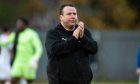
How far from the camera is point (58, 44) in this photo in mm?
11555

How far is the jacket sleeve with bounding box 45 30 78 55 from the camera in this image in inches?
450

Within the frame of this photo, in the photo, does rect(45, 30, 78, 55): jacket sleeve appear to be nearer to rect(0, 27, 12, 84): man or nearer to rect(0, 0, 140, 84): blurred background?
rect(0, 27, 12, 84): man

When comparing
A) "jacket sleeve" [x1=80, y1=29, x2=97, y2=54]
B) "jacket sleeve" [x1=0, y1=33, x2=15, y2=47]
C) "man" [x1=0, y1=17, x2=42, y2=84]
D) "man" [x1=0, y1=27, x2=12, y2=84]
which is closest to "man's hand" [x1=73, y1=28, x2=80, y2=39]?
"jacket sleeve" [x1=80, y1=29, x2=97, y2=54]

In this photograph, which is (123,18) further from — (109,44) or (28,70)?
(28,70)

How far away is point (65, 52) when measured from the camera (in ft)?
37.7

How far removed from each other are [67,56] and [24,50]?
24.7 ft

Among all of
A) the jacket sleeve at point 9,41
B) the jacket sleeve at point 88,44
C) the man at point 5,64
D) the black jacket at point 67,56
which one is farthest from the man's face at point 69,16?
the man at point 5,64

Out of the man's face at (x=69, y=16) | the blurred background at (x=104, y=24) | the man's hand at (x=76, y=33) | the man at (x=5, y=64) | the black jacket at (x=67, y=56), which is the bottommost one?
the blurred background at (x=104, y=24)

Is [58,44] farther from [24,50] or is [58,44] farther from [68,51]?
[24,50]

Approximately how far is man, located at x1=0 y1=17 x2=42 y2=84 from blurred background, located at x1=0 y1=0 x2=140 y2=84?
48.8ft

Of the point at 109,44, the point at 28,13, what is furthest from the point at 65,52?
the point at 28,13

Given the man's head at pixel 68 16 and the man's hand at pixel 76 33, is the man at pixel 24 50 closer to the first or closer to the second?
the man's head at pixel 68 16

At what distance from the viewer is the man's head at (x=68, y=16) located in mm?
11484

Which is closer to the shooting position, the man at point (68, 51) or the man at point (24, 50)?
the man at point (68, 51)
